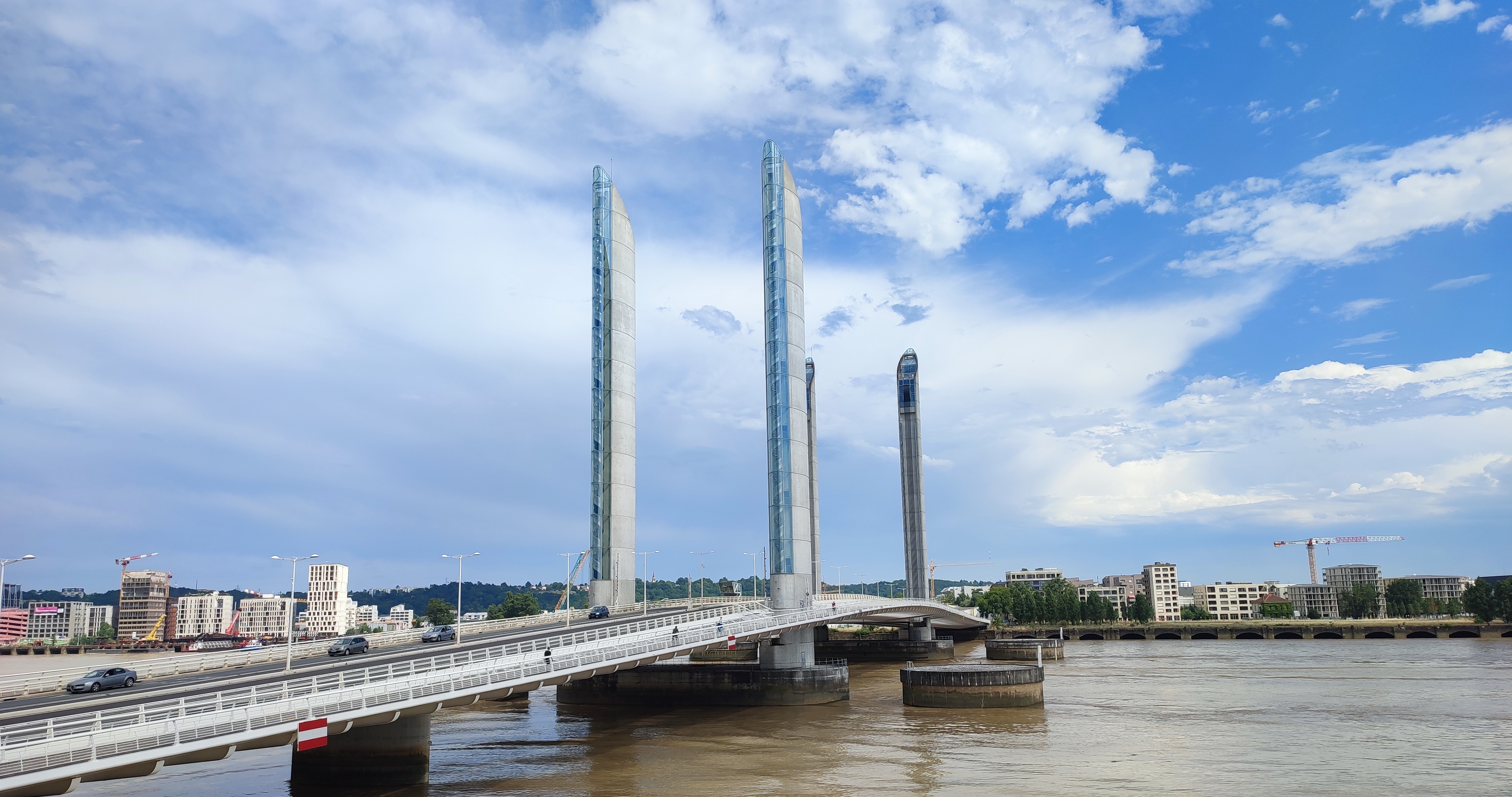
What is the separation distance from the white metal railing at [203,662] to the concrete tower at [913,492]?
9475cm

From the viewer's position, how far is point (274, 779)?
36.3 m

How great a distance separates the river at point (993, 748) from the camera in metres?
34.6

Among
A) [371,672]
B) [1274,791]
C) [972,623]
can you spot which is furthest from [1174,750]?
[972,623]

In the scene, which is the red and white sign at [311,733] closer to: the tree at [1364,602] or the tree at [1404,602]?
the tree at [1364,602]

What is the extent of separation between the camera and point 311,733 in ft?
84.1

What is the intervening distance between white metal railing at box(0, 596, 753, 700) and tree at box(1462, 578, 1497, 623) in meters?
162

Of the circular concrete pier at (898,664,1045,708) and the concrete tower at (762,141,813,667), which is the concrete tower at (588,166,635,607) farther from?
the circular concrete pier at (898,664,1045,708)

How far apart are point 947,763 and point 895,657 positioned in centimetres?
7119

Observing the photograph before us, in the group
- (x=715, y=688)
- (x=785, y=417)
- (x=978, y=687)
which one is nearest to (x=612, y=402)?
(x=785, y=417)

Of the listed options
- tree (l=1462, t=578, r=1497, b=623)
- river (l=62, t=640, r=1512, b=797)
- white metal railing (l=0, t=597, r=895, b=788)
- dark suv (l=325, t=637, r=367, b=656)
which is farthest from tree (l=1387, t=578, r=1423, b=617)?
dark suv (l=325, t=637, r=367, b=656)

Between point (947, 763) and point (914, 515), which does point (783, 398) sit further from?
point (914, 515)

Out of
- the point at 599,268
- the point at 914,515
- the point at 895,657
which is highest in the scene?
the point at 599,268

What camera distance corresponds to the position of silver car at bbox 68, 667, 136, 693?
31.9 m

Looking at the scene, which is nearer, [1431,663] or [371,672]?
[371,672]
